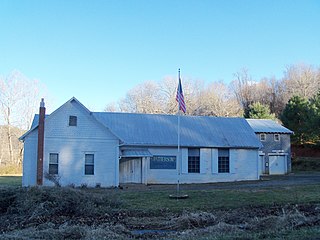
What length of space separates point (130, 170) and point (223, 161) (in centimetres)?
766

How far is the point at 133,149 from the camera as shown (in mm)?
30312

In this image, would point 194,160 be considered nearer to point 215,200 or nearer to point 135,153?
point 135,153

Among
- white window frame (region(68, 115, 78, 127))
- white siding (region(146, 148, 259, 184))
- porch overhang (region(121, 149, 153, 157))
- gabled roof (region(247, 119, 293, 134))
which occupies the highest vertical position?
gabled roof (region(247, 119, 293, 134))

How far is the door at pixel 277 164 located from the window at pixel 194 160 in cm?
1443

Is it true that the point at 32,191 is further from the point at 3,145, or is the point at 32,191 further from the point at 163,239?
the point at 3,145

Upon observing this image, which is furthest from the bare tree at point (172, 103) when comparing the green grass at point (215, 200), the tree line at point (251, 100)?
the green grass at point (215, 200)

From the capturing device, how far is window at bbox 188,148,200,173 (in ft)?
104

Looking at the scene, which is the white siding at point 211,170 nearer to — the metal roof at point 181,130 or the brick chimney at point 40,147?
the metal roof at point 181,130

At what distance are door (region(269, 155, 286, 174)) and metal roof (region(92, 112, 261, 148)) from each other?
30.9 feet

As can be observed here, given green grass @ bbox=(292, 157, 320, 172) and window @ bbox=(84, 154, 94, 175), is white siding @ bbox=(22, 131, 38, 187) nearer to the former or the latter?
window @ bbox=(84, 154, 94, 175)

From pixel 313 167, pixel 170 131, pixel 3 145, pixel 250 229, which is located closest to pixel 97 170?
pixel 170 131

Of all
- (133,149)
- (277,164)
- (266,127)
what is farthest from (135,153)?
(266,127)

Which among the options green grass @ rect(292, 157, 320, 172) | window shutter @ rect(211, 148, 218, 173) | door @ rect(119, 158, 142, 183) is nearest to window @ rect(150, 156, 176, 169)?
door @ rect(119, 158, 142, 183)

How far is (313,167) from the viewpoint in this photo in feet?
157
